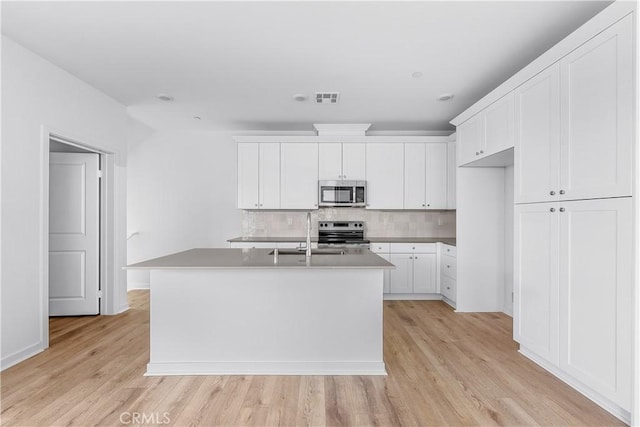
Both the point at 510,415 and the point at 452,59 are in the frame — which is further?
the point at 452,59

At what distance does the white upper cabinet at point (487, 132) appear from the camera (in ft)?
9.93

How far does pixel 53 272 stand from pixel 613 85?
523cm

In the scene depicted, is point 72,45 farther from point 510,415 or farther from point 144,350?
point 510,415

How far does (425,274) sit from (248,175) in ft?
9.22

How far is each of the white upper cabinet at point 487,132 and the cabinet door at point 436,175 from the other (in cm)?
76

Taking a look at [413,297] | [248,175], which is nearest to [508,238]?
[413,297]

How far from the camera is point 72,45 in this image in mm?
2727

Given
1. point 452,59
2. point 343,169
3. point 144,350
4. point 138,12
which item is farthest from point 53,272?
point 452,59

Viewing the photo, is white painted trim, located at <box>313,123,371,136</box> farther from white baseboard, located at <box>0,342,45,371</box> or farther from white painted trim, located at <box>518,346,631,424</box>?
white baseboard, located at <box>0,342,45,371</box>

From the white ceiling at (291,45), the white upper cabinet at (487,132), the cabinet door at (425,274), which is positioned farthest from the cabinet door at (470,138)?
the cabinet door at (425,274)

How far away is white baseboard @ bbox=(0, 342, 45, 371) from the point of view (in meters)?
2.56

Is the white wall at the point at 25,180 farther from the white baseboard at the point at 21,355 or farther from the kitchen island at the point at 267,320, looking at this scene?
the kitchen island at the point at 267,320

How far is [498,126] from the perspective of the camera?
318 centimetres

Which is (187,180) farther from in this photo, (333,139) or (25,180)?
(25,180)
